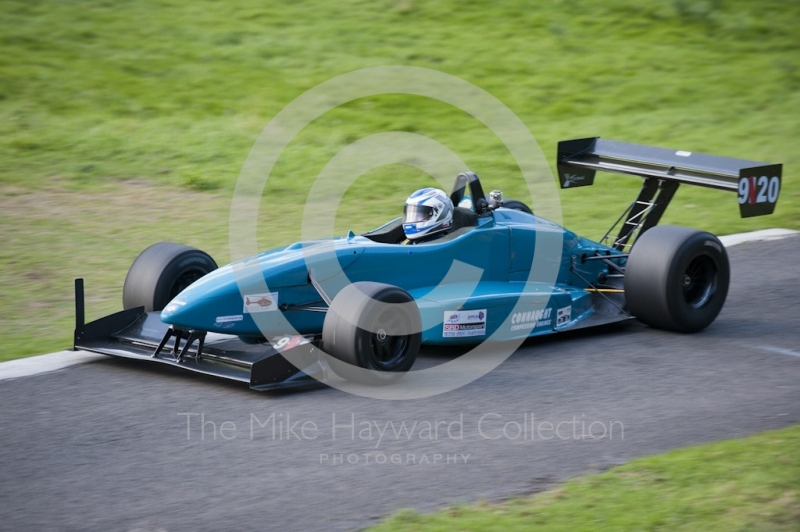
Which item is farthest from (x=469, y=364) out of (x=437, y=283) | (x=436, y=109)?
(x=436, y=109)

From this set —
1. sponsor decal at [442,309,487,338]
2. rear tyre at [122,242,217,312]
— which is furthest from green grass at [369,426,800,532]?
rear tyre at [122,242,217,312]

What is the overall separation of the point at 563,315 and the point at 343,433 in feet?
9.35

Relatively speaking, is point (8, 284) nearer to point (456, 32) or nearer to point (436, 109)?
point (436, 109)

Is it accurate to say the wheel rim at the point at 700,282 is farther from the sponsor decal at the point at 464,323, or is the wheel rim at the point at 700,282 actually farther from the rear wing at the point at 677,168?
the sponsor decal at the point at 464,323

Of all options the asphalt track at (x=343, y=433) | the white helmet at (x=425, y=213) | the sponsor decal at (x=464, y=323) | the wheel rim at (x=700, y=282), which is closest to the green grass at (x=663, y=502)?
the asphalt track at (x=343, y=433)

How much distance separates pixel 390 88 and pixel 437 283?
11.1 metres

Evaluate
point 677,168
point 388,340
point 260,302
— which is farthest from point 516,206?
point 260,302

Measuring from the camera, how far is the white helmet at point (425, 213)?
8.06 metres

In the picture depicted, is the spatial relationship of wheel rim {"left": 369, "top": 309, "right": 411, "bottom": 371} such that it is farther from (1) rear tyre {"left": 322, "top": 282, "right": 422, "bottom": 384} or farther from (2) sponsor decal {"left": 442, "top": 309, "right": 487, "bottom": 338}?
(2) sponsor decal {"left": 442, "top": 309, "right": 487, "bottom": 338}

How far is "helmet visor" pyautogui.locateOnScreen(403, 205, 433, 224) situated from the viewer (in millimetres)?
8055

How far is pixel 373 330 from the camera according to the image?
6.80m

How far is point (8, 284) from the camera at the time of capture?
10055 mm

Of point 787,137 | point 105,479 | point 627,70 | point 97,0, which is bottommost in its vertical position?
point 105,479

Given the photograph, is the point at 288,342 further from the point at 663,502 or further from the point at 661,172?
the point at 661,172
